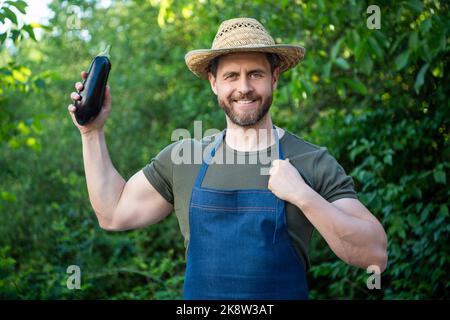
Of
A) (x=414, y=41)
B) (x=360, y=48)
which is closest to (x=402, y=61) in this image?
(x=414, y=41)

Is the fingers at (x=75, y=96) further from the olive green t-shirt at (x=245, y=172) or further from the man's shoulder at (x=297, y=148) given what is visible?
the man's shoulder at (x=297, y=148)

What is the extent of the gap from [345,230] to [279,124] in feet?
13.6

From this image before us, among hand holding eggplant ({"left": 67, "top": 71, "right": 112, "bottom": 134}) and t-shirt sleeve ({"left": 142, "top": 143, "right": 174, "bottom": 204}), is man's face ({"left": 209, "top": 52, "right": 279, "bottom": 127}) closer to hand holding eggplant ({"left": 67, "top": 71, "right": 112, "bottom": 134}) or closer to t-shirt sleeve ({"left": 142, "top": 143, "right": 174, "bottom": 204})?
t-shirt sleeve ({"left": 142, "top": 143, "right": 174, "bottom": 204})

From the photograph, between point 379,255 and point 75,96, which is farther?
point 75,96

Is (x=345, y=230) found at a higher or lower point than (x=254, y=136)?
lower

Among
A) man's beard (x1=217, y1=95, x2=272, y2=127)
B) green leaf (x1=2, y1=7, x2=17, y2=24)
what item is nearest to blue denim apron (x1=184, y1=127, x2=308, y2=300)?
man's beard (x1=217, y1=95, x2=272, y2=127)

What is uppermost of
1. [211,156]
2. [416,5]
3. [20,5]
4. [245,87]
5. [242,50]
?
[416,5]

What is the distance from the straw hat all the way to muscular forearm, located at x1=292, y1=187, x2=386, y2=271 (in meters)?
0.68

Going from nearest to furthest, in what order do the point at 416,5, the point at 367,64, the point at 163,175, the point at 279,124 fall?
the point at 163,175
the point at 416,5
the point at 367,64
the point at 279,124

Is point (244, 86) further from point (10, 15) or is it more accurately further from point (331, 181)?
point (10, 15)

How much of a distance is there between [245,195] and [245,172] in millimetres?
119

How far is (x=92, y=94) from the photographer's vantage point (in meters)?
2.79

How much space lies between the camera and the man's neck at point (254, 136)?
286cm

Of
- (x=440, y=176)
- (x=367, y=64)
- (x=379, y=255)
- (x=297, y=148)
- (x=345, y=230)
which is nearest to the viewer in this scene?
(x=345, y=230)
